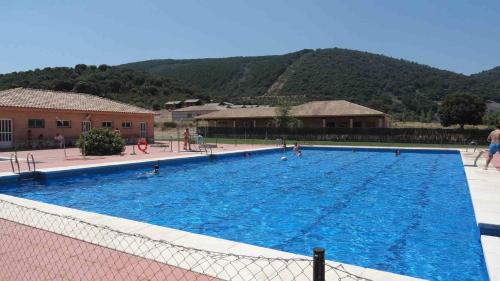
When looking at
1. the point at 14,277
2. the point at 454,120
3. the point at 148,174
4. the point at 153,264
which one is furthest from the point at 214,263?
the point at 454,120

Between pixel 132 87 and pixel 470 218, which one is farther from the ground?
pixel 132 87

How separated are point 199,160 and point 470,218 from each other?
12.8 metres

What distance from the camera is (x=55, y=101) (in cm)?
2880

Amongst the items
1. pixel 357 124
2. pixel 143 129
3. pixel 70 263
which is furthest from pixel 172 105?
pixel 70 263

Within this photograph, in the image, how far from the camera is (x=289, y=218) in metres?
8.49

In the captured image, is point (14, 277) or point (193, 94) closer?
point (14, 277)

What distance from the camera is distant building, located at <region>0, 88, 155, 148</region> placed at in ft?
80.3

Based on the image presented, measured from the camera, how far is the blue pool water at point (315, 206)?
6402 mm

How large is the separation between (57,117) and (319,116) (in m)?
23.5

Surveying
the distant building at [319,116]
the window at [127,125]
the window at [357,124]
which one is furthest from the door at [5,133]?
the window at [357,124]

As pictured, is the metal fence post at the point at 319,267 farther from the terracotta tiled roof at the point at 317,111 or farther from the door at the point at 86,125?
the terracotta tiled roof at the point at 317,111

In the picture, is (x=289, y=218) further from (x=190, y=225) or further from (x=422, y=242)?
(x=422, y=242)

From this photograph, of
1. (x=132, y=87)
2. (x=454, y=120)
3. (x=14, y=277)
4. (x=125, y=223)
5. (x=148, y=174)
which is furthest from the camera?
(x=132, y=87)

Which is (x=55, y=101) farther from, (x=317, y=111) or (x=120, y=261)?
(x=120, y=261)
